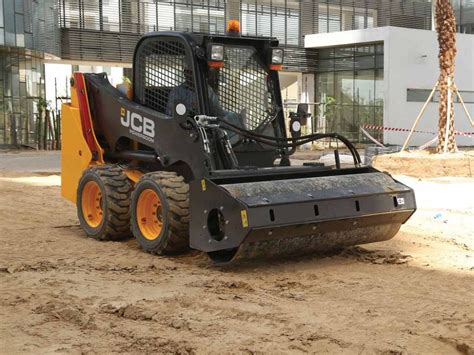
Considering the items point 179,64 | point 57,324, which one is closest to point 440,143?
point 179,64

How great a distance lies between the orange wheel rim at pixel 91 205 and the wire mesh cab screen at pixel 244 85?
7.01ft

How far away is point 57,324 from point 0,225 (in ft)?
16.4

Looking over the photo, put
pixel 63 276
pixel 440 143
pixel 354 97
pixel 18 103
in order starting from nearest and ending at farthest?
pixel 63 276
pixel 440 143
pixel 18 103
pixel 354 97

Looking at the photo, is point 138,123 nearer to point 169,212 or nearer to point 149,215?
point 149,215

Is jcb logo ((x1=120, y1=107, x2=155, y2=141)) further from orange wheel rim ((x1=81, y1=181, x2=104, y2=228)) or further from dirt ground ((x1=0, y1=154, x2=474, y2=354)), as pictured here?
dirt ground ((x1=0, y1=154, x2=474, y2=354))

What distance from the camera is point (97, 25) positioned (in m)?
31.1

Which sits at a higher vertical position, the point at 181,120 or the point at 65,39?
the point at 65,39

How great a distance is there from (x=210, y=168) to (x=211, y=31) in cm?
2818

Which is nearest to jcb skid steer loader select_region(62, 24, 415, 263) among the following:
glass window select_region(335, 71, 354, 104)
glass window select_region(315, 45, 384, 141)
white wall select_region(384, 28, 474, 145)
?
white wall select_region(384, 28, 474, 145)

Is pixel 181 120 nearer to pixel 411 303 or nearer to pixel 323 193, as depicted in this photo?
pixel 323 193

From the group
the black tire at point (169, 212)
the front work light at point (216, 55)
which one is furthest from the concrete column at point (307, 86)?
the black tire at point (169, 212)

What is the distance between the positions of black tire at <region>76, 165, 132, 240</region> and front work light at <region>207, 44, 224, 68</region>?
1888 millimetres

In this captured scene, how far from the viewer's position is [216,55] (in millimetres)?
7121

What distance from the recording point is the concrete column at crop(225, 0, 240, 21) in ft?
113
